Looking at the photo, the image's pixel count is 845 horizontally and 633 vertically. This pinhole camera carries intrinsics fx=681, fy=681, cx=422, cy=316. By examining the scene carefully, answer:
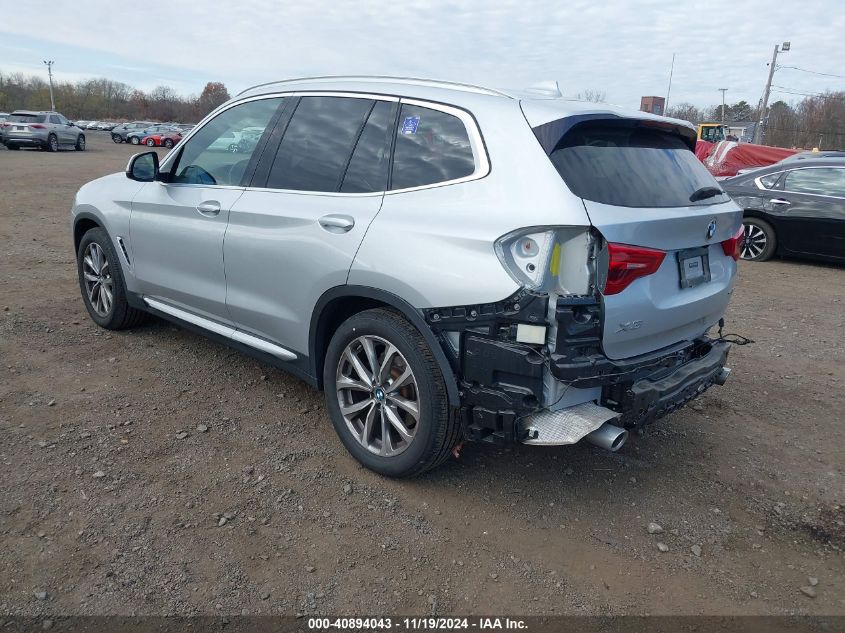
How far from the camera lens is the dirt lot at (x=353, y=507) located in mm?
2688

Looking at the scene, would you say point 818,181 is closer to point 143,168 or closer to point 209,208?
point 209,208

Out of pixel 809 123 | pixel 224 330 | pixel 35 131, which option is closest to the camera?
pixel 224 330

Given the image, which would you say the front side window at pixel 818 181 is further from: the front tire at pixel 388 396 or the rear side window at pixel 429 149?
the front tire at pixel 388 396

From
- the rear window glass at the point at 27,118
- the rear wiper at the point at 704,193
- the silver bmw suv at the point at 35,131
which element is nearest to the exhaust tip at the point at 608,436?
the rear wiper at the point at 704,193

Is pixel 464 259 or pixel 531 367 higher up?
pixel 464 259

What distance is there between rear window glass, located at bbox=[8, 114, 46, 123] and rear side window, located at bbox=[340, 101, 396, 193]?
31527 mm

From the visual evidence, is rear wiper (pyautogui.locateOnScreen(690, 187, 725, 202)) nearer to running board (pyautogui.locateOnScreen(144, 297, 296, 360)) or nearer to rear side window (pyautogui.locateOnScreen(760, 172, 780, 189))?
running board (pyautogui.locateOnScreen(144, 297, 296, 360))

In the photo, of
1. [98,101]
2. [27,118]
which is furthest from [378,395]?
[98,101]

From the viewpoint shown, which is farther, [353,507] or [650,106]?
[650,106]

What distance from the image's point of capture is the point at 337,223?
334 cm

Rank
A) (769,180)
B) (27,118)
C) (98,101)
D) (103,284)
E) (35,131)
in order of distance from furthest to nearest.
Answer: (98,101), (27,118), (35,131), (769,180), (103,284)

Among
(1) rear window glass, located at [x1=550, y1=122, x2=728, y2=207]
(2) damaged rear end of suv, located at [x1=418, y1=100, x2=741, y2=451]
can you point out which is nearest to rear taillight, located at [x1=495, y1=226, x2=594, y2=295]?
(2) damaged rear end of suv, located at [x1=418, y1=100, x2=741, y2=451]

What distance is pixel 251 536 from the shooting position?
2.97 metres

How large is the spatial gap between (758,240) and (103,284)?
8.77 meters
